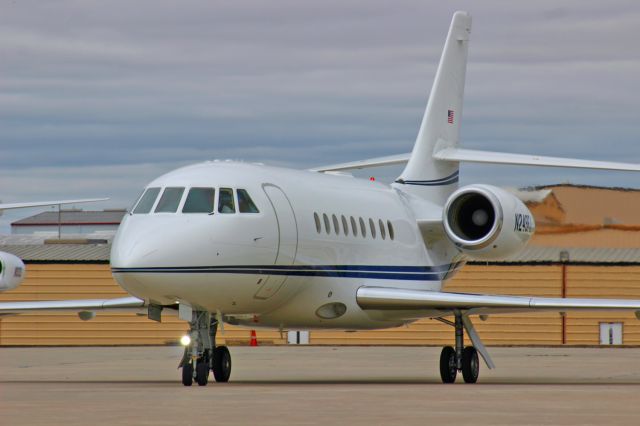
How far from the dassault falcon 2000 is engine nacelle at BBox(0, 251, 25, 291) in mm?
1742

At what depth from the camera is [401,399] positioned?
53.8 feet

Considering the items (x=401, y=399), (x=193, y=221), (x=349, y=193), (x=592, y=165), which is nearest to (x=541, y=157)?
(x=592, y=165)

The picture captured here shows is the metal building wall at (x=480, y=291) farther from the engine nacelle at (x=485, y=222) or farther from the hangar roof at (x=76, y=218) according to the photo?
the hangar roof at (x=76, y=218)

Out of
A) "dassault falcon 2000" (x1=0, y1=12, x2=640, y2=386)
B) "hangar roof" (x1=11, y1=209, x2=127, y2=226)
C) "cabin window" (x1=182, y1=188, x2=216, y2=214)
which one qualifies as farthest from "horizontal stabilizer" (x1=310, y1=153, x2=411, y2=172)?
"hangar roof" (x1=11, y1=209, x2=127, y2=226)

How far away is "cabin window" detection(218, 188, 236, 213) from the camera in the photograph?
2092 centimetres

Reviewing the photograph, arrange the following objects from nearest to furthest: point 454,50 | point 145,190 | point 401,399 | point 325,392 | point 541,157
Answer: point 401,399 → point 325,392 → point 145,190 → point 541,157 → point 454,50

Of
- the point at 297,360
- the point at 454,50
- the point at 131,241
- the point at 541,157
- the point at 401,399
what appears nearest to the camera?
the point at 401,399

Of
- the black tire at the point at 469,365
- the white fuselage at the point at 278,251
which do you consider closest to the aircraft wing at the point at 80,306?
the white fuselage at the point at 278,251

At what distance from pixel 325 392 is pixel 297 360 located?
51.7 feet

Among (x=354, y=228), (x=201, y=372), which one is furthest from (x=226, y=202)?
(x=354, y=228)

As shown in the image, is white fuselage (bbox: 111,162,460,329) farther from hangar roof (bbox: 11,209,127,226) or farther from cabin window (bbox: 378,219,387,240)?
hangar roof (bbox: 11,209,127,226)

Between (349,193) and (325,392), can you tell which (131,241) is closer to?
(325,392)

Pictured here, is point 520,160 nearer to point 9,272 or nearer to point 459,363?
point 459,363

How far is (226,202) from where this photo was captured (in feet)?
69.1
